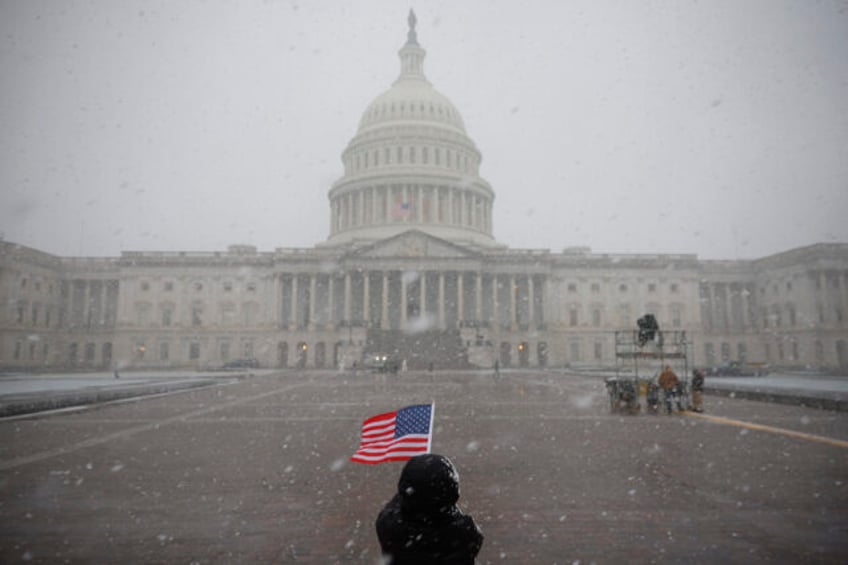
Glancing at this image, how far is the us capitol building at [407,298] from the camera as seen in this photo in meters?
70.5

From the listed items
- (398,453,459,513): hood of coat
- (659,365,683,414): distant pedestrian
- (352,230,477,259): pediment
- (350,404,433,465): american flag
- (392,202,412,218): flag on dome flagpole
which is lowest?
(659,365,683,414): distant pedestrian

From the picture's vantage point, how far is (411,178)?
281 ft

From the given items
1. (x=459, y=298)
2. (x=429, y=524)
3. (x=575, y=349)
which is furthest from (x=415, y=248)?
(x=429, y=524)

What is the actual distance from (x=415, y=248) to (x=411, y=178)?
18080 mm

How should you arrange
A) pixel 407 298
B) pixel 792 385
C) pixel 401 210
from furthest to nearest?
pixel 401 210, pixel 407 298, pixel 792 385

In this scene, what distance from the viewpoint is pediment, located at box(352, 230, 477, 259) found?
2817 inches

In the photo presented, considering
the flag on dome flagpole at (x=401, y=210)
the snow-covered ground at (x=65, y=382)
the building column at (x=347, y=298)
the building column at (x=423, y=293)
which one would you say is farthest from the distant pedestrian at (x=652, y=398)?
the flag on dome flagpole at (x=401, y=210)

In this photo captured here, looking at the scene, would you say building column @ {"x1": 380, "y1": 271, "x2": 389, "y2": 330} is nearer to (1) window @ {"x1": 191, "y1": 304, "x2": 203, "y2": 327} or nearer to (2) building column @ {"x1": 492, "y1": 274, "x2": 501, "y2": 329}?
(2) building column @ {"x1": 492, "y1": 274, "x2": 501, "y2": 329}

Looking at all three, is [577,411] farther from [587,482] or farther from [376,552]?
[376,552]

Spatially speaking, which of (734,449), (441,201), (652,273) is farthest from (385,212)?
(734,449)

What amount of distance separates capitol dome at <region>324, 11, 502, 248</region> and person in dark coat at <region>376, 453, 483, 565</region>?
80312 millimetres

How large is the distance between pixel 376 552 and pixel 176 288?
8042cm

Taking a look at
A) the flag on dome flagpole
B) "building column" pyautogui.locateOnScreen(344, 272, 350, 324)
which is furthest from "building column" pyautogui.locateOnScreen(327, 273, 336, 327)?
the flag on dome flagpole

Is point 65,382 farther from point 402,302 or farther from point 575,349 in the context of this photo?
point 575,349
